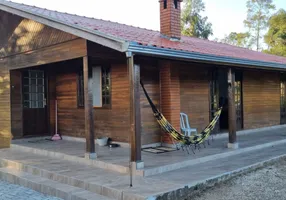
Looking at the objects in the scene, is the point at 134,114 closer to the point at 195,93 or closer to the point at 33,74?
the point at 195,93

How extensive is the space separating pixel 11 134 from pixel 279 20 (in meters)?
24.8

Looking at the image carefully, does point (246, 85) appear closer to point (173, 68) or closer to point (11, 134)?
point (173, 68)

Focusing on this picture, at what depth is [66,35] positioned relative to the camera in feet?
22.6

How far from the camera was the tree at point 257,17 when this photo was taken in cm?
3388

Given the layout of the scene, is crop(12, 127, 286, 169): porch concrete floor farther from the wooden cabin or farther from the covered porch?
the wooden cabin


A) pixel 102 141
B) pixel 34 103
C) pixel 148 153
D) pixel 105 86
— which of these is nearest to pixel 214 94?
pixel 105 86

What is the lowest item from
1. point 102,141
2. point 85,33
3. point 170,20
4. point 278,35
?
point 102,141

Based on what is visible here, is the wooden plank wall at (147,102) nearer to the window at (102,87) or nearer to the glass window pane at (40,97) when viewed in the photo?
the window at (102,87)

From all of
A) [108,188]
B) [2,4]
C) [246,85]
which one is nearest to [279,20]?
[246,85]

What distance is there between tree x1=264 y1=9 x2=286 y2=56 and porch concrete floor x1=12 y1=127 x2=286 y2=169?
725 inches

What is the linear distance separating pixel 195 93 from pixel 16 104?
15.9 feet

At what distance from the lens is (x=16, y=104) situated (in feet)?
29.6

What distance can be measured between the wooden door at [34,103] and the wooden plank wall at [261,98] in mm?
6112

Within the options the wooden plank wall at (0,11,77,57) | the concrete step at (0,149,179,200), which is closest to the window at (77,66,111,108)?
the wooden plank wall at (0,11,77,57)
